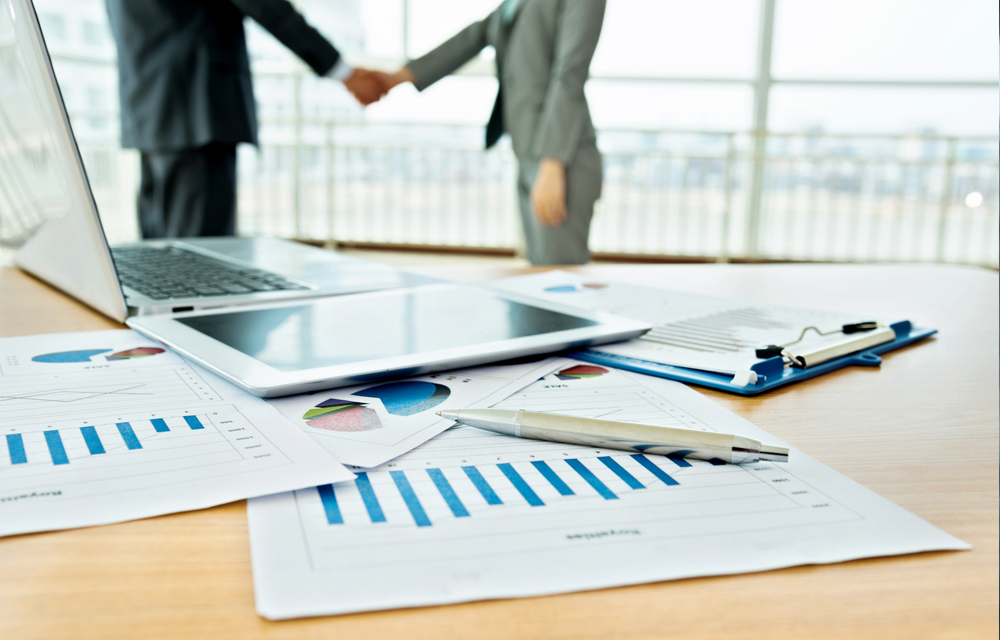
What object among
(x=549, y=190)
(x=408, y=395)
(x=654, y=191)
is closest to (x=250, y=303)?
(x=408, y=395)

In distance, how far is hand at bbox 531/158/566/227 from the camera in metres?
1.55

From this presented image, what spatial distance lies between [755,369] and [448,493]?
23 centimetres

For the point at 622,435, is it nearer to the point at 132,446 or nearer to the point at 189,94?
the point at 132,446

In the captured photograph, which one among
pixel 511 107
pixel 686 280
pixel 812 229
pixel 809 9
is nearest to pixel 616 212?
pixel 812 229

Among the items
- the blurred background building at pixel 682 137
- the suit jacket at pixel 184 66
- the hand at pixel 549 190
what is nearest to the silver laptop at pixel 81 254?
the hand at pixel 549 190

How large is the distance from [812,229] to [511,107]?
256cm

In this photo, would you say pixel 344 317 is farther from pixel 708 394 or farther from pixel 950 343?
pixel 950 343

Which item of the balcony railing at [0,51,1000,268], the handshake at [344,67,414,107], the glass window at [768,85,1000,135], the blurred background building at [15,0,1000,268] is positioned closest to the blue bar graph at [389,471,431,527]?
the handshake at [344,67,414,107]

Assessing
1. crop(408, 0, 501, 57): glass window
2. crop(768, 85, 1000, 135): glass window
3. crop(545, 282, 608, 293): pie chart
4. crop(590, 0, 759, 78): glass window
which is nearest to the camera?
crop(545, 282, 608, 293): pie chart

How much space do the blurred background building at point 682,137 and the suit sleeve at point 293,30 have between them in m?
1.76

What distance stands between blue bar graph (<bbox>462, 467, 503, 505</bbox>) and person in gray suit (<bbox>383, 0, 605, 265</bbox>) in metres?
1.28

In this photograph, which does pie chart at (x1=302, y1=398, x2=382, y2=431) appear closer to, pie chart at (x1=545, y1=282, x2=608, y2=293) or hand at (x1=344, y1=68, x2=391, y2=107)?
pie chart at (x1=545, y1=282, x2=608, y2=293)

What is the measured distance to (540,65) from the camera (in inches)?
61.8

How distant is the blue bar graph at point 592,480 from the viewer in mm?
284
